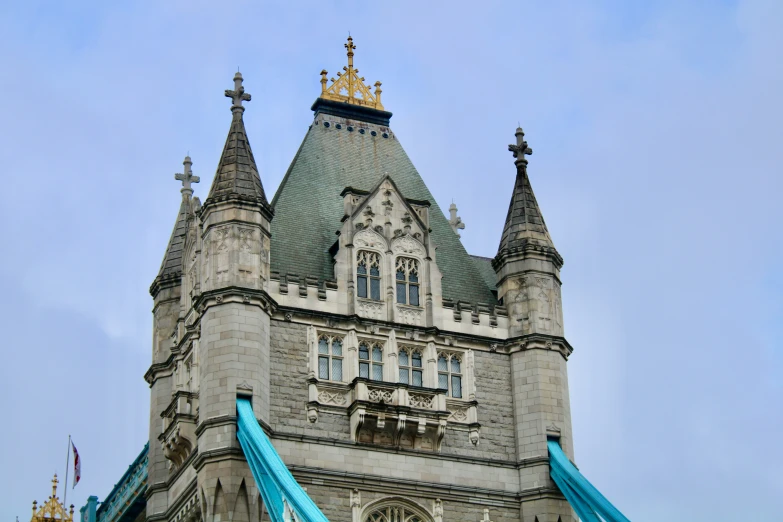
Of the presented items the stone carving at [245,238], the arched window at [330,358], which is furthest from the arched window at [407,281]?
the stone carving at [245,238]

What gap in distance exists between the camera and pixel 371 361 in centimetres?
4825

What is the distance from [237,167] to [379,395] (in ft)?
23.9

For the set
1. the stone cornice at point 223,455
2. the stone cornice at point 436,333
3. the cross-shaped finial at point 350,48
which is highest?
the cross-shaped finial at point 350,48

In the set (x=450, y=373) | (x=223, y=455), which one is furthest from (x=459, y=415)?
(x=223, y=455)

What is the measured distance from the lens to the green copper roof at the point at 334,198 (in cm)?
5016

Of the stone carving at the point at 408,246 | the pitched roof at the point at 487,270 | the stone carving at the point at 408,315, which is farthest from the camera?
the pitched roof at the point at 487,270

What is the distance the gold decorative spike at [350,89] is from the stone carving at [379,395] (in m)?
11.4

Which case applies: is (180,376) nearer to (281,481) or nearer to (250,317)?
(250,317)

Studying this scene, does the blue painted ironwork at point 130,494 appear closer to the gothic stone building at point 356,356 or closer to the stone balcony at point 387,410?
the gothic stone building at point 356,356

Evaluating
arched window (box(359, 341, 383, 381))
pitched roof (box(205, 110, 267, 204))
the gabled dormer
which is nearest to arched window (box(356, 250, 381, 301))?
the gabled dormer

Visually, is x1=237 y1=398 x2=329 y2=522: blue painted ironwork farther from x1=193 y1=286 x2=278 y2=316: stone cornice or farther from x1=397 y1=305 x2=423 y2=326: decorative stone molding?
Answer: x1=397 y1=305 x2=423 y2=326: decorative stone molding

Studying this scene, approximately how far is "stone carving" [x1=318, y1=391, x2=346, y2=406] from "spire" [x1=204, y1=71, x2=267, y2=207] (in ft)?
17.7

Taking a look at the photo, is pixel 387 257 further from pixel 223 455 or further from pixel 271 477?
pixel 271 477

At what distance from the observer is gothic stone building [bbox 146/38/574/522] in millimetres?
46219
